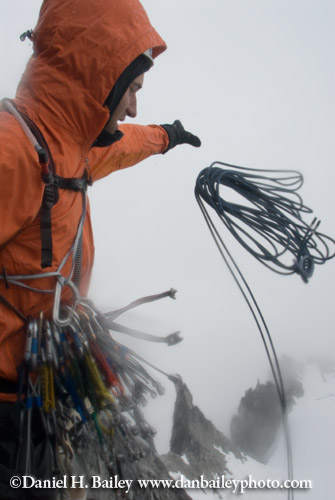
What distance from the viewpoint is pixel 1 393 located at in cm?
181

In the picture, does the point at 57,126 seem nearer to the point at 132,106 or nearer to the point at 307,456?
the point at 132,106

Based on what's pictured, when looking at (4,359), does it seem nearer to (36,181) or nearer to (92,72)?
(36,181)

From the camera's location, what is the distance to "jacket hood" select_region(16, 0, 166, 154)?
1652 mm

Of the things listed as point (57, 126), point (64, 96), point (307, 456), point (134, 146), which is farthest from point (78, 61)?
point (307, 456)

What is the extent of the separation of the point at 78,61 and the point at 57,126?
0.31 metres

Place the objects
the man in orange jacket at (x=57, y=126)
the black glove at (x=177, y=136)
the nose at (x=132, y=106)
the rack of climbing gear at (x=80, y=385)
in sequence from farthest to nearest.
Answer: the black glove at (x=177, y=136) → the nose at (x=132, y=106) → the rack of climbing gear at (x=80, y=385) → the man in orange jacket at (x=57, y=126)

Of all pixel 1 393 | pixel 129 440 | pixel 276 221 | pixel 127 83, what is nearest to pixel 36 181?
pixel 127 83

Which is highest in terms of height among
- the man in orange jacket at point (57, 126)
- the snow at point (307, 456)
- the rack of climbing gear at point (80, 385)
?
the man in orange jacket at point (57, 126)

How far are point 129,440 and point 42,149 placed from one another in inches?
73.9

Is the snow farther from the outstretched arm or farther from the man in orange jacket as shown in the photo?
the man in orange jacket

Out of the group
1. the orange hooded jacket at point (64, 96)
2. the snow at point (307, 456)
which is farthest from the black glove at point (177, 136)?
the snow at point (307, 456)

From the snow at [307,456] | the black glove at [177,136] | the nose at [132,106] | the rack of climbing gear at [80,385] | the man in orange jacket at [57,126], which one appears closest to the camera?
the man in orange jacket at [57,126]

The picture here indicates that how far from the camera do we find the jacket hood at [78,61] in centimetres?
165

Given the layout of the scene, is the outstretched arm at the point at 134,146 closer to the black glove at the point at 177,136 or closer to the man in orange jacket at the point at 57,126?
the black glove at the point at 177,136
